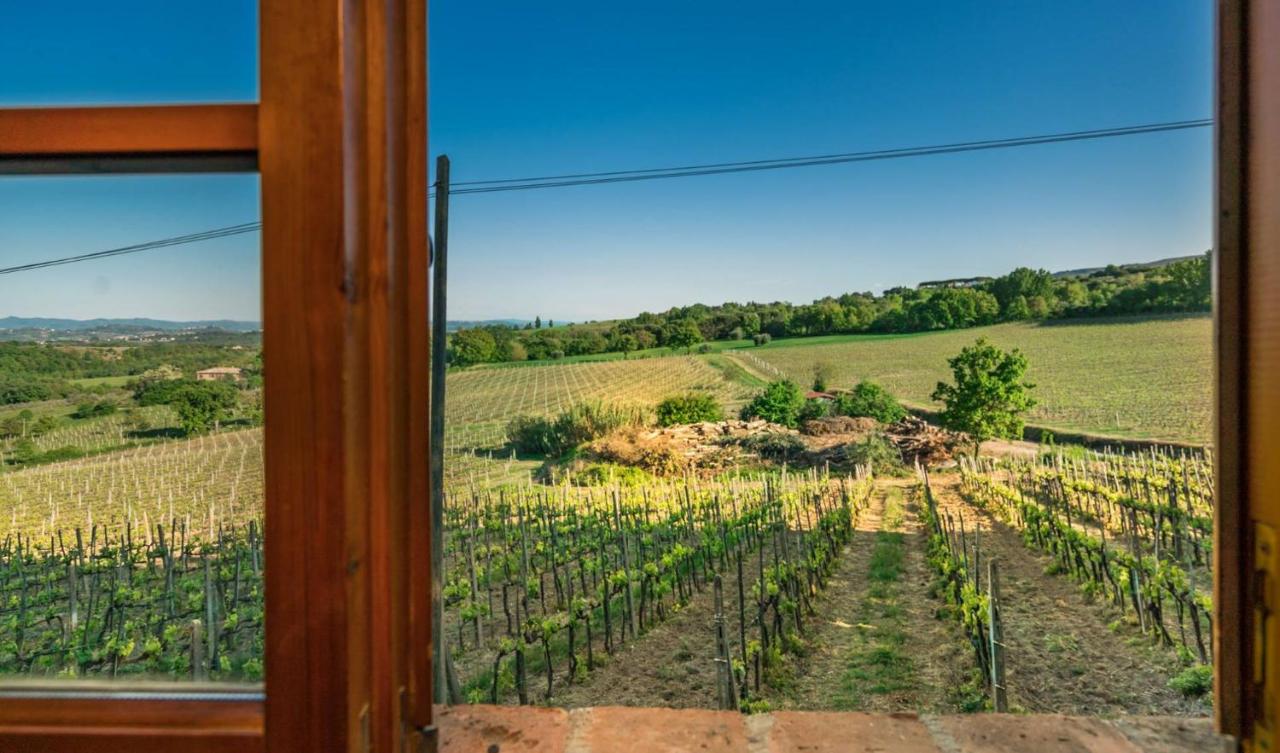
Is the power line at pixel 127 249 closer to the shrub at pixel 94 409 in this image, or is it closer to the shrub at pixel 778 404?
the shrub at pixel 94 409

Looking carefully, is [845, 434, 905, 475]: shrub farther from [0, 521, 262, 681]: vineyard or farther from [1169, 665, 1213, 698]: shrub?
[0, 521, 262, 681]: vineyard

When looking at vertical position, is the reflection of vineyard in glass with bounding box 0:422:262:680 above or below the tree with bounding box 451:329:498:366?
below

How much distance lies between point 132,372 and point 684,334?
305cm

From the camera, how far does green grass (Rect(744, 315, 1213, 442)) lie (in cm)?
276

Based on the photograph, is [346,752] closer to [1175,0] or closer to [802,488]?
[1175,0]

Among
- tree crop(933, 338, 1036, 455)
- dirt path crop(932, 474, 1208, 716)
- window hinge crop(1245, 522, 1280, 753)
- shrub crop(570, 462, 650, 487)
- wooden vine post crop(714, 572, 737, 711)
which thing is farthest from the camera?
shrub crop(570, 462, 650, 487)

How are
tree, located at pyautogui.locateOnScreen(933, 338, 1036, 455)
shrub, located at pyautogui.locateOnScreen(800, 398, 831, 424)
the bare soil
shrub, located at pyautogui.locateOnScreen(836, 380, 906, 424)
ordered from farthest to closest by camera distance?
1. shrub, located at pyautogui.locateOnScreen(800, 398, 831, 424)
2. shrub, located at pyautogui.locateOnScreen(836, 380, 906, 424)
3. tree, located at pyautogui.locateOnScreen(933, 338, 1036, 455)
4. the bare soil

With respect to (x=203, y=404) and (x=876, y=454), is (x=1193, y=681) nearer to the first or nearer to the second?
(x=876, y=454)

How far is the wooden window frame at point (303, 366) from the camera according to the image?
0.30m

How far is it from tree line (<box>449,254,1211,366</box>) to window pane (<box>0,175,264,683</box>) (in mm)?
1994

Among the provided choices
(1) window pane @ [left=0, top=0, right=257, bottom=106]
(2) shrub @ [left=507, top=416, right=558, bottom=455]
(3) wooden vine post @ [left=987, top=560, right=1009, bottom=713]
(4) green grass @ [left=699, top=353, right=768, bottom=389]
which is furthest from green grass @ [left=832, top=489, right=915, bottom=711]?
(1) window pane @ [left=0, top=0, right=257, bottom=106]

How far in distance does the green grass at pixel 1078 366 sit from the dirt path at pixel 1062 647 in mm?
791

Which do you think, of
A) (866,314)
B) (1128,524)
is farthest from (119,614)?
(1128,524)

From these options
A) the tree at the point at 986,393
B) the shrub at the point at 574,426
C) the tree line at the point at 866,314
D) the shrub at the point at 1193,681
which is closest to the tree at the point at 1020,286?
the tree line at the point at 866,314
